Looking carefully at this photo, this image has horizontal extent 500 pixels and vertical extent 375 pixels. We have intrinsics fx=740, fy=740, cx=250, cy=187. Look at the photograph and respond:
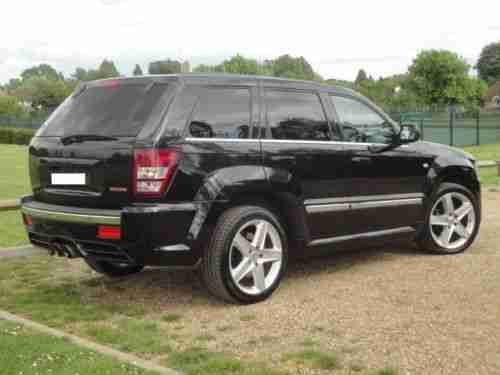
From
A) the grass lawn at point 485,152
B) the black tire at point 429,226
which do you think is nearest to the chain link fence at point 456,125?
the grass lawn at point 485,152

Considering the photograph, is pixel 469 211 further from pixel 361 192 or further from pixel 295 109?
pixel 295 109

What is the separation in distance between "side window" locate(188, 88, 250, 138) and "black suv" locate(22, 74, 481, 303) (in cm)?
1

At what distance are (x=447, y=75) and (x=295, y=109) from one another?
3915 inches

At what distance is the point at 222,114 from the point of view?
5918 millimetres

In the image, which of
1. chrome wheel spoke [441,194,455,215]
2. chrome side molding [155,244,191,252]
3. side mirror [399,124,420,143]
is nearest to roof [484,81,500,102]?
chrome wheel spoke [441,194,455,215]

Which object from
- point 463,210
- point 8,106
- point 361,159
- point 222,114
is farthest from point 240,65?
point 222,114

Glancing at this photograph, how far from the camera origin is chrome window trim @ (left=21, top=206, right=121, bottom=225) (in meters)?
5.38

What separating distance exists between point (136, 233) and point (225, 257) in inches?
29.5

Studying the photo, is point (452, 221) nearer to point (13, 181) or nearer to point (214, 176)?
point (214, 176)

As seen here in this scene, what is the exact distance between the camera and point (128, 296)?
20.7 feet

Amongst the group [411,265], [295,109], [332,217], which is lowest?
[411,265]

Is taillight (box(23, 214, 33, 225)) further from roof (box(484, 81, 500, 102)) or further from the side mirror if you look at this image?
roof (box(484, 81, 500, 102))

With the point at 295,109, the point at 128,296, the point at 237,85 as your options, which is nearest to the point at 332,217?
the point at 295,109

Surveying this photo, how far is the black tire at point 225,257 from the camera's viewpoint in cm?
565
